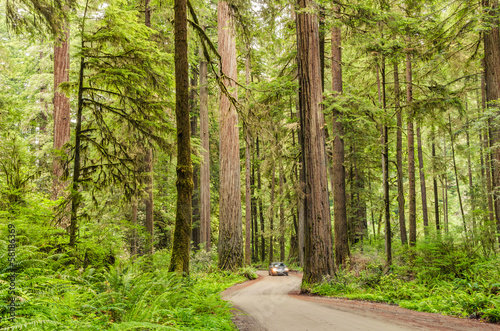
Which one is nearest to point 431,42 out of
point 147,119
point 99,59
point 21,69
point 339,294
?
point 339,294

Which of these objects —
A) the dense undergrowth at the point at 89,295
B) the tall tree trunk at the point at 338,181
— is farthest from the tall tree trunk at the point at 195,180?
the dense undergrowth at the point at 89,295

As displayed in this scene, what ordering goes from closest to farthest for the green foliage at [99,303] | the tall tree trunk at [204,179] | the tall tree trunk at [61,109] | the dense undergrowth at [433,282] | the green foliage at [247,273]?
the green foliage at [99,303], the dense undergrowth at [433,282], the tall tree trunk at [61,109], the green foliage at [247,273], the tall tree trunk at [204,179]

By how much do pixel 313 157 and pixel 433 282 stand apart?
501 cm

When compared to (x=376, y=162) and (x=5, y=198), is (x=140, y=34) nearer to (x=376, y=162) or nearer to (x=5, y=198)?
(x=5, y=198)

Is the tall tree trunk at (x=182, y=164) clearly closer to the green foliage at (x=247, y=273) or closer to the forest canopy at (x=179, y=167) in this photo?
the forest canopy at (x=179, y=167)

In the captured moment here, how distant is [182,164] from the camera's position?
668 centimetres

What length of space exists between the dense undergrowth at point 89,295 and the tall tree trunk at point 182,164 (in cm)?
58

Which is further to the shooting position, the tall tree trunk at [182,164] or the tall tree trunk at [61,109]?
the tall tree trunk at [61,109]

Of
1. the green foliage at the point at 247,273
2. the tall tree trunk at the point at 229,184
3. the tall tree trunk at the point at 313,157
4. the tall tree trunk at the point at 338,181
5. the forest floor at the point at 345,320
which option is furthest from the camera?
the green foliage at the point at 247,273

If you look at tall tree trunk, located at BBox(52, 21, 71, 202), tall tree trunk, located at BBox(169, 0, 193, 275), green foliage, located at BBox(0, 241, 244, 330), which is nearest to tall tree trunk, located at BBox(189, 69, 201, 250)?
tall tree trunk, located at BBox(52, 21, 71, 202)

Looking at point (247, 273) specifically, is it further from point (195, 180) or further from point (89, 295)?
point (195, 180)

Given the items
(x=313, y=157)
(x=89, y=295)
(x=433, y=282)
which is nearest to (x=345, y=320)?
(x=89, y=295)

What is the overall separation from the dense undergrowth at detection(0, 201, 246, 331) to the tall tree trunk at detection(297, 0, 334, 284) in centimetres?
496

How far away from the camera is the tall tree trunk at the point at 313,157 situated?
984 cm
